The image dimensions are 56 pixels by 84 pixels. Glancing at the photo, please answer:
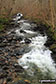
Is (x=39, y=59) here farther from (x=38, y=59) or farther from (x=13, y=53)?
(x=13, y=53)

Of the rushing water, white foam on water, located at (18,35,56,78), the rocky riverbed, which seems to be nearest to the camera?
the rocky riverbed

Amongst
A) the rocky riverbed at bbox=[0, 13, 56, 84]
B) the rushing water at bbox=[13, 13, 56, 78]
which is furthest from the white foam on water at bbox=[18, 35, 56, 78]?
the rocky riverbed at bbox=[0, 13, 56, 84]

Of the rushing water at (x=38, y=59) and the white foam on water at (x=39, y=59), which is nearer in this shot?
the rushing water at (x=38, y=59)

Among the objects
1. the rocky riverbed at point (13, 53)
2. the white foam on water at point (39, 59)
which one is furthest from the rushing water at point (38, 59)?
the rocky riverbed at point (13, 53)

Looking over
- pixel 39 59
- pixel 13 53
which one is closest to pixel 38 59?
pixel 39 59

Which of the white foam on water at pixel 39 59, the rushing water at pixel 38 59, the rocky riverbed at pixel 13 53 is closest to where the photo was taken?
the rocky riverbed at pixel 13 53

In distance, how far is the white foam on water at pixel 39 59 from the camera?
7275mm

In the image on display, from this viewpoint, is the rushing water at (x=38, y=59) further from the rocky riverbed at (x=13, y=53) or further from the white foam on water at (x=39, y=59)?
the rocky riverbed at (x=13, y=53)

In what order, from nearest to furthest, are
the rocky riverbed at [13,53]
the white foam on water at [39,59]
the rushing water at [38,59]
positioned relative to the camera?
the rocky riverbed at [13,53]
the rushing water at [38,59]
the white foam on water at [39,59]

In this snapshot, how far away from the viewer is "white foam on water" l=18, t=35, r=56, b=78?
23.9 feet

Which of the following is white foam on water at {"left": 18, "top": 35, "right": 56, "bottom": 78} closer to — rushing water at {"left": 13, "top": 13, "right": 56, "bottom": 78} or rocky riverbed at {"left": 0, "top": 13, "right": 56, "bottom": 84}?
rushing water at {"left": 13, "top": 13, "right": 56, "bottom": 78}

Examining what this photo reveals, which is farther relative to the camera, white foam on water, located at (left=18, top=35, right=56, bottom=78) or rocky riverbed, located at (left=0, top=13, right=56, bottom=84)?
white foam on water, located at (left=18, top=35, right=56, bottom=78)

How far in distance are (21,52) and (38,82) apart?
3.31 metres

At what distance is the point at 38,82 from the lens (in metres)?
6.02
